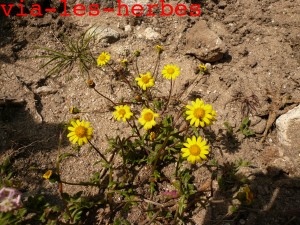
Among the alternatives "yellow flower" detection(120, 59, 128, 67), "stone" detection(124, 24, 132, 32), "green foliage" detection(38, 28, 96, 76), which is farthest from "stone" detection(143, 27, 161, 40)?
"green foliage" detection(38, 28, 96, 76)

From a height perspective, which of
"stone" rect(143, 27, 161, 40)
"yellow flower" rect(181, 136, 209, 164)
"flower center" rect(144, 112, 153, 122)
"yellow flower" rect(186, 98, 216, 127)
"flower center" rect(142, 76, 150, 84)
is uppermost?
"stone" rect(143, 27, 161, 40)

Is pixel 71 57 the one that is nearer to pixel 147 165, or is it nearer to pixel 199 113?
pixel 147 165

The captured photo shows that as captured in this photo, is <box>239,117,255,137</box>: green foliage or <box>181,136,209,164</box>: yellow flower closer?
<box>181,136,209,164</box>: yellow flower

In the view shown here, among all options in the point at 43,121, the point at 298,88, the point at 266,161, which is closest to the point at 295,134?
the point at 266,161

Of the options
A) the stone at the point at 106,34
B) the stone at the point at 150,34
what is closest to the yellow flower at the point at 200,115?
the stone at the point at 150,34

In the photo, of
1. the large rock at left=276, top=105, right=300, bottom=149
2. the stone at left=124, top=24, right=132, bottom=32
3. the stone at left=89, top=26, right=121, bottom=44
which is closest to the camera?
the large rock at left=276, top=105, right=300, bottom=149

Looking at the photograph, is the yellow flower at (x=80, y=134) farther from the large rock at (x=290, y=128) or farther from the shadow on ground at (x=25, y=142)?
the large rock at (x=290, y=128)

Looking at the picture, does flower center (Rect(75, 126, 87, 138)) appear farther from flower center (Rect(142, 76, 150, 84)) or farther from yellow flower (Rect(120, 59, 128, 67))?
yellow flower (Rect(120, 59, 128, 67))

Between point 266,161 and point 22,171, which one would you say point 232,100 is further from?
point 22,171
